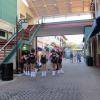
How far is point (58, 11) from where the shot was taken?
38.7 meters

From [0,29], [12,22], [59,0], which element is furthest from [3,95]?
[59,0]

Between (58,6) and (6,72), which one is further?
(58,6)

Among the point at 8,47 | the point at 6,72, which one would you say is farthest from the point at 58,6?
the point at 6,72

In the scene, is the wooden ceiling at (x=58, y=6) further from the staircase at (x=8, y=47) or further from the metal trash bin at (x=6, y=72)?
the metal trash bin at (x=6, y=72)

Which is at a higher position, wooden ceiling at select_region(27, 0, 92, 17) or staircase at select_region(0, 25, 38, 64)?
wooden ceiling at select_region(27, 0, 92, 17)

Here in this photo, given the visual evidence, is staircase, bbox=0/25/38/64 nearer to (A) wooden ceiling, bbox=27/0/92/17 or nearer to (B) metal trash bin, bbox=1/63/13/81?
(B) metal trash bin, bbox=1/63/13/81

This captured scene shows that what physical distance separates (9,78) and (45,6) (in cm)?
2385

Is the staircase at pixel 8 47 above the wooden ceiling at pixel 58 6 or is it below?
below

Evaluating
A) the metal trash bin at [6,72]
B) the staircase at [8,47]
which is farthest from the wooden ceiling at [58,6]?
the metal trash bin at [6,72]

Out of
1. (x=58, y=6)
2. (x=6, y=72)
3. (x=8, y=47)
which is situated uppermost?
(x=58, y=6)

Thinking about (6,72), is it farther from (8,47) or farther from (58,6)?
(58,6)

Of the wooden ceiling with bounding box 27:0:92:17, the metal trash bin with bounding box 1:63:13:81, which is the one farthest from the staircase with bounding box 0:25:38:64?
the wooden ceiling with bounding box 27:0:92:17

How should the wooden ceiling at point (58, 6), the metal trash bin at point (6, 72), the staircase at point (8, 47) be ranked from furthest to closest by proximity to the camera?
the wooden ceiling at point (58, 6), the staircase at point (8, 47), the metal trash bin at point (6, 72)

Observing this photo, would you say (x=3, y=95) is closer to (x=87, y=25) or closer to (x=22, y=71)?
(x=22, y=71)
